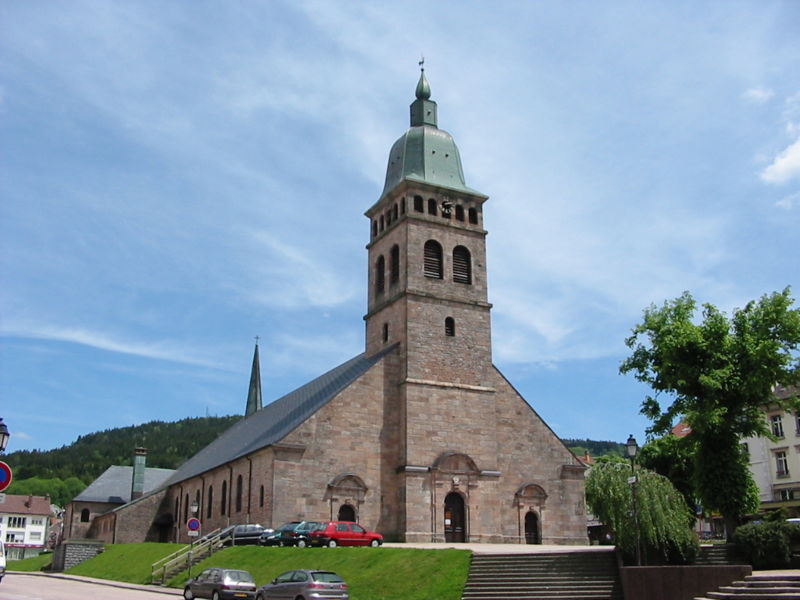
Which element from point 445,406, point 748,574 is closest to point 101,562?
point 445,406

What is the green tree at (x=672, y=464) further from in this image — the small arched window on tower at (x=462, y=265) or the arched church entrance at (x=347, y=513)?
the arched church entrance at (x=347, y=513)

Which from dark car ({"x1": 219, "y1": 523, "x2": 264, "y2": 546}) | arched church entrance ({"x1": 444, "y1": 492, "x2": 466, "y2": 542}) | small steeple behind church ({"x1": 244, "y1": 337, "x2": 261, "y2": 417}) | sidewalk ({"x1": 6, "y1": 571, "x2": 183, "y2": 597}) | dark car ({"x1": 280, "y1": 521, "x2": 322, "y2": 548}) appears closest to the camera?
sidewalk ({"x1": 6, "y1": 571, "x2": 183, "y2": 597})

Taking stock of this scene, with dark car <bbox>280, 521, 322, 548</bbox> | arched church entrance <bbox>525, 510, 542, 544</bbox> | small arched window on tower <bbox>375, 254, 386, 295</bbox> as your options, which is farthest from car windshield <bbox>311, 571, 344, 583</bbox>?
small arched window on tower <bbox>375, 254, 386, 295</bbox>

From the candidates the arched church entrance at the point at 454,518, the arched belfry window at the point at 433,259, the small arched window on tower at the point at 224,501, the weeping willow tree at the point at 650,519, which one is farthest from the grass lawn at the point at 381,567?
the arched belfry window at the point at 433,259

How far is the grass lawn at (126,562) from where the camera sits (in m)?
40.7

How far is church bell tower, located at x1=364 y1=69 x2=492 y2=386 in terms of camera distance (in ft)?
143

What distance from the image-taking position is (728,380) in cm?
3167

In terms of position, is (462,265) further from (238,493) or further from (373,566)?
(373,566)

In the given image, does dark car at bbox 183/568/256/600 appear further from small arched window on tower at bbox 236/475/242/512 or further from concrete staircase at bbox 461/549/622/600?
small arched window on tower at bbox 236/475/242/512

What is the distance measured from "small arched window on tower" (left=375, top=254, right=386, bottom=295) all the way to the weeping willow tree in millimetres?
21726

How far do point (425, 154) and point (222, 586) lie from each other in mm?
29147

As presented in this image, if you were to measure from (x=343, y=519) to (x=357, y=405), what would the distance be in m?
5.71

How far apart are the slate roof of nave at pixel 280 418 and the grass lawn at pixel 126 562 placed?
6.28 meters

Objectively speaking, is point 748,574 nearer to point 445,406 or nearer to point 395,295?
point 445,406
